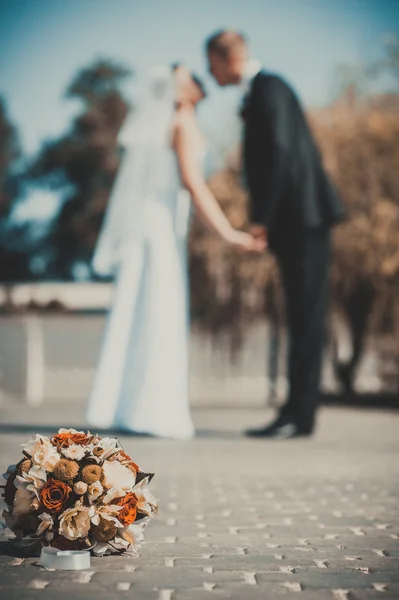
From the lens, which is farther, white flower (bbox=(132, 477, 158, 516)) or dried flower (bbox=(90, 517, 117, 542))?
white flower (bbox=(132, 477, 158, 516))

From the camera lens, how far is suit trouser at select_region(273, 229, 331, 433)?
798 centimetres

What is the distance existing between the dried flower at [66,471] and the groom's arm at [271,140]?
187 inches

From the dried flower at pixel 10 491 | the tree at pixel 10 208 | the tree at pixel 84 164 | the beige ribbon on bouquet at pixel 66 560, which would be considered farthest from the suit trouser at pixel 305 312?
the tree at pixel 10 208

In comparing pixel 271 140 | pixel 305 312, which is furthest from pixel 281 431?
pixel 271 140

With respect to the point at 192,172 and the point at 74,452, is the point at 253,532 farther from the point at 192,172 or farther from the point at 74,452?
the point at 192,172

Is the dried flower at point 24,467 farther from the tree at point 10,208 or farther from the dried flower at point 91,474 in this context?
the tree at point 10,208

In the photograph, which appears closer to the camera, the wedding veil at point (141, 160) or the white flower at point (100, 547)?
the white flower at point (100, 547)

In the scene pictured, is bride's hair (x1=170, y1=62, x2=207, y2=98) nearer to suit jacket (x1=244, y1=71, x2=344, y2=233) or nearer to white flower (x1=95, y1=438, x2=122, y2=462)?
suit jacket (x1=244, y1=71, x2=344, y2=233)

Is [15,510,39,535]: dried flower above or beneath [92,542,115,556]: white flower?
above

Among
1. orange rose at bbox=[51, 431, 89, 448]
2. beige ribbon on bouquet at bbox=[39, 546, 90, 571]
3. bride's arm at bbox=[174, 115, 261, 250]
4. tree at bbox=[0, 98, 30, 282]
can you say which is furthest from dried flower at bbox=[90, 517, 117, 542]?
tree at bbox=[0, 98, 30, 282]

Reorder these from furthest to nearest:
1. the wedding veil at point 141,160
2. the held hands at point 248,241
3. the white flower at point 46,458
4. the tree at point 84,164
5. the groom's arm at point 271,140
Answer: the tree at point 84,164 → the wedding veil at point 141,160 → the held hands at point 248,241 → the groom's arm at point 271,140 → the white flower at point 46,458

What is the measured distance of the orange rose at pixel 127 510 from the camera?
3176mm

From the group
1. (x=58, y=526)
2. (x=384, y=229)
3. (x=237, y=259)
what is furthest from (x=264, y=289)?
(x=58, y=526)

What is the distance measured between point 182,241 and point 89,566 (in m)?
5.32
